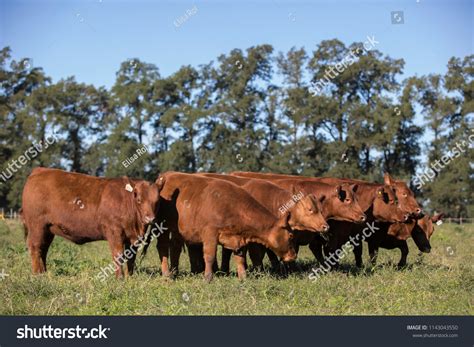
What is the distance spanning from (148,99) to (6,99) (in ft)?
31.9

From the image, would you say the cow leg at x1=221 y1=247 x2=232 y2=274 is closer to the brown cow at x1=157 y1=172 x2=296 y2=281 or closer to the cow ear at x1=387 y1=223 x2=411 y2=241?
the brown cow at x1=157 y1=172 x2=296 y2=281

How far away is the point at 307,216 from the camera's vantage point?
11.6 metres

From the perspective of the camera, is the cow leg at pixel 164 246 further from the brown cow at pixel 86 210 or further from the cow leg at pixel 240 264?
the cow leg at pixel 240 264

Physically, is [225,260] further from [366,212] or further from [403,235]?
[403,235]

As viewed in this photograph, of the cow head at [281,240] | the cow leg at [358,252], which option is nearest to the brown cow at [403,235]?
the cow leg at [358,252]

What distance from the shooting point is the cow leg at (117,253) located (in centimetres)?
1120

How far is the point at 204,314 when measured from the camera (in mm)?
8203

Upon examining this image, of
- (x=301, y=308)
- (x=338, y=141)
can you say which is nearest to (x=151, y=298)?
(x=301, y=308)

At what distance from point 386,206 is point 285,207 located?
2.70 meters

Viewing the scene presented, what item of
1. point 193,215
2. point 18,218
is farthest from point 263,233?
point 18,218

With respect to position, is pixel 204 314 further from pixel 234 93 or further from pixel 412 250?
pixel 234 93
